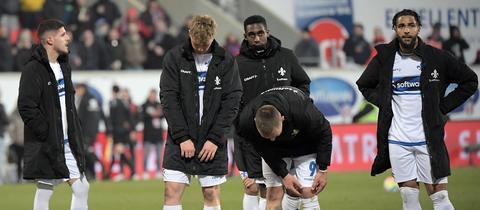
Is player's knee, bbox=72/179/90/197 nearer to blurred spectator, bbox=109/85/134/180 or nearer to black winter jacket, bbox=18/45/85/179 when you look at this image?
black winter jacket, bbox=18/45/85/179

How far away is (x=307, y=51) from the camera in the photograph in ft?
84.2

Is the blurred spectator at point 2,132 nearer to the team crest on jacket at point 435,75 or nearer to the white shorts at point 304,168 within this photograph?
the white shorts at point 304,168

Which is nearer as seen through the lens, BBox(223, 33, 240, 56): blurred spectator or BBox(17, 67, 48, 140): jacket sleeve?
BBox(17, 67, 48, 140): jacket sleeve

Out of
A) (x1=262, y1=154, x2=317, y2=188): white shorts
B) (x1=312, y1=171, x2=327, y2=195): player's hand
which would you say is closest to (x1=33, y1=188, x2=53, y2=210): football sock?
(x1=262, y1=154, x2=317, y2=188): white shorts

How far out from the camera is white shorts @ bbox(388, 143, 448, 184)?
9.84 m

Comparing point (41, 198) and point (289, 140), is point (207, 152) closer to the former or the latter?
point (289, 140)

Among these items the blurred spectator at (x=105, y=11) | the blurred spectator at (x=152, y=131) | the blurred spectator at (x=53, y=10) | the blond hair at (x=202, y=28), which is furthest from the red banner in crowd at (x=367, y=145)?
the blond hair at (x=202, y=28)

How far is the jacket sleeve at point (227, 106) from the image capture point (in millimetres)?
9859

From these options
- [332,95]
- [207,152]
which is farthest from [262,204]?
[332,95]

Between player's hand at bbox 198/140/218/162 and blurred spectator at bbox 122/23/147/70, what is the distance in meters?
14.7

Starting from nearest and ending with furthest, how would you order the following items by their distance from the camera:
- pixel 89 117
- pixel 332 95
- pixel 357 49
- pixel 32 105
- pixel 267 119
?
pixel 267 119 < pixel 32 105 < pixel 89 117 < pixel 332 95 < pixel 357 49

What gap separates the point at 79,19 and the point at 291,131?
52.7ft

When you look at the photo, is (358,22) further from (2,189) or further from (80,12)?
(2,189)

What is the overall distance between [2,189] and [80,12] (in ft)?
18.4
